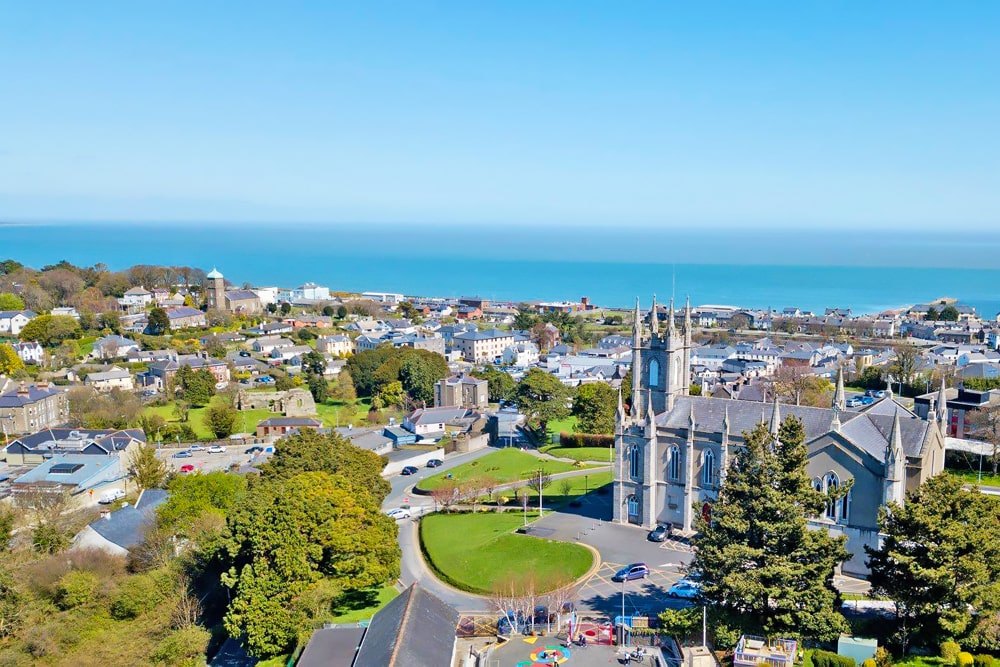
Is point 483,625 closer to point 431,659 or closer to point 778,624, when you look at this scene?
point 431,659

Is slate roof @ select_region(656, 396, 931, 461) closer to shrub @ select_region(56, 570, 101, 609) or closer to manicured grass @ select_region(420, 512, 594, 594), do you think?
manicured grass @ select_region(420, 512, 594, 594)

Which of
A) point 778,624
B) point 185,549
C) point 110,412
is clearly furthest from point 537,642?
point 110,412

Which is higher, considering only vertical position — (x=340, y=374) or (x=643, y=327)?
(x=643, y=327)

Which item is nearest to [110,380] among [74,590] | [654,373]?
[74,590]

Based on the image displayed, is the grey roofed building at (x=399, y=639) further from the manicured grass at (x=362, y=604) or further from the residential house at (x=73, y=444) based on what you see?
the residential house at (x=73, y=444)

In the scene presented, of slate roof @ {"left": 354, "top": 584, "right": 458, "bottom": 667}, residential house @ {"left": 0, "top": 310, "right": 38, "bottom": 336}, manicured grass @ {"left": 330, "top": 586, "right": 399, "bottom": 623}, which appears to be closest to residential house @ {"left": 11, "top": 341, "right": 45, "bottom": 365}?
residential house @ {"left": 0, "top": 310, "right": 38, "bottom": 336}

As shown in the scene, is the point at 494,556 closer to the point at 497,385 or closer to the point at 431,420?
the point at 431,420
